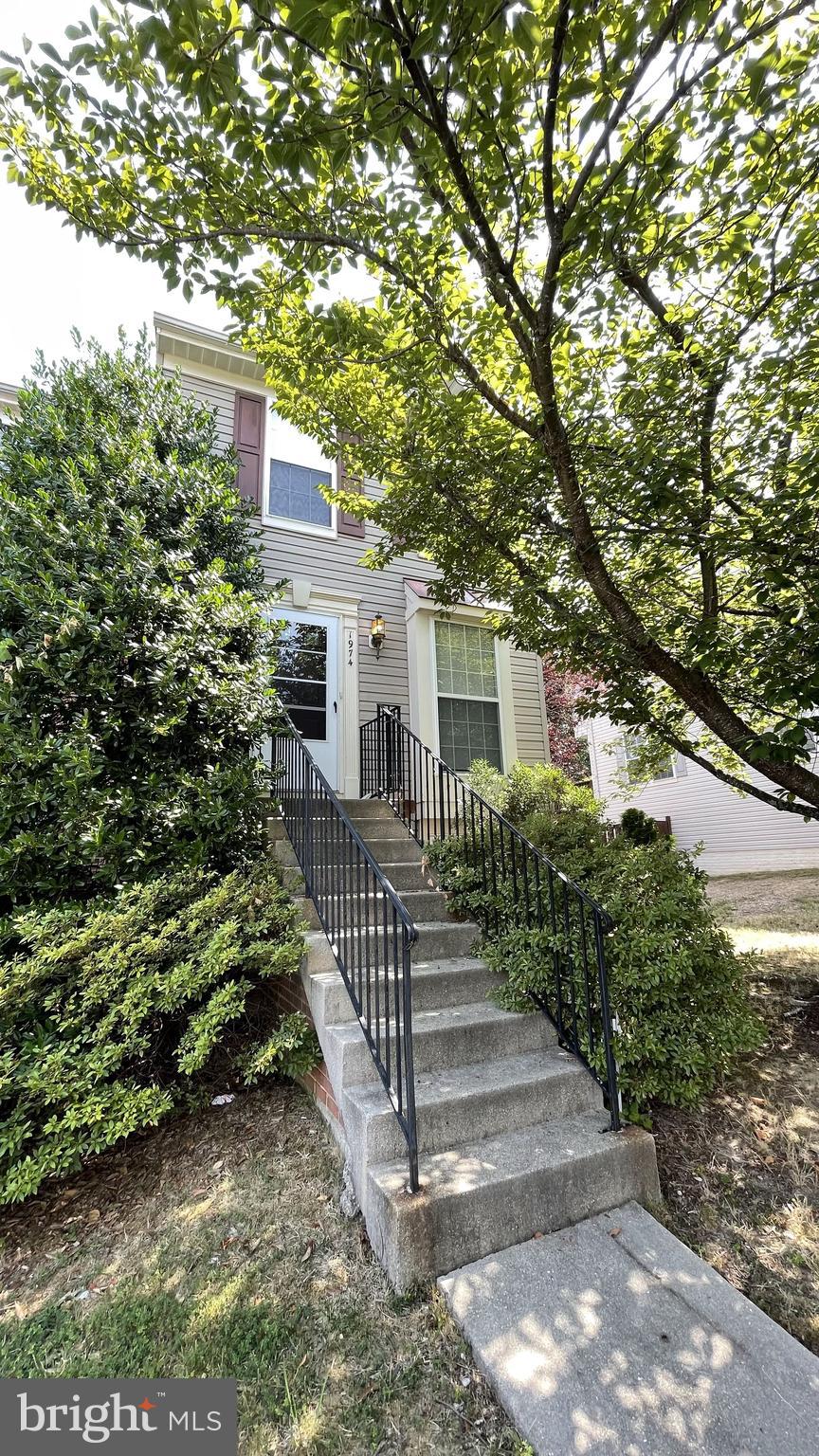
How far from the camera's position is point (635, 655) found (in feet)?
12.9

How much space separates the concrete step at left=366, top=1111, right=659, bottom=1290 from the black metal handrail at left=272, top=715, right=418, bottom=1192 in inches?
4.7

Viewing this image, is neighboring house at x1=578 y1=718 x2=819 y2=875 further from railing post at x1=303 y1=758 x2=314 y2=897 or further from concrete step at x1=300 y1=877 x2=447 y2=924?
railing post at x1=303 y1=758 x2=314 y2=897

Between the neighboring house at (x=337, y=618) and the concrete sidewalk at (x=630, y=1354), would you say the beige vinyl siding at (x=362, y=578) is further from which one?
the concrete sidewalk at (x=630, y=1354)

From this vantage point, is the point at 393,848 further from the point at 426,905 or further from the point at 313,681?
the point at 313,681

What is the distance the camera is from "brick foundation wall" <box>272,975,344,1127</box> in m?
3.00

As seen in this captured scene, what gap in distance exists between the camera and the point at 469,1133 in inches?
103

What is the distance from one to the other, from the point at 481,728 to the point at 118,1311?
6033 millimetres

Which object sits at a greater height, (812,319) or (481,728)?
(812,319)

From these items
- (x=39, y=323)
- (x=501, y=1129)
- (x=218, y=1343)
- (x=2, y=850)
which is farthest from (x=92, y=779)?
(x=39, y=323)

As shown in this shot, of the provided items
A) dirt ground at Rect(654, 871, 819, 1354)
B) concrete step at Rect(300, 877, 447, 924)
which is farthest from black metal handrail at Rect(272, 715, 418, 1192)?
dirt ground at Rect(654, 871, 819, 1354)

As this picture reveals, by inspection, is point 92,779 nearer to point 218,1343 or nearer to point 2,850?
point 2,850

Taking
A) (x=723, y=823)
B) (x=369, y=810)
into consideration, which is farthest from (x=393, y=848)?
(x=723, y=823)

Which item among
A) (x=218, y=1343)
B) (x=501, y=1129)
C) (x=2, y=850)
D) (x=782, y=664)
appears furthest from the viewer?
(x=782, y=664)

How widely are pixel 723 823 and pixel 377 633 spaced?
319 inches
